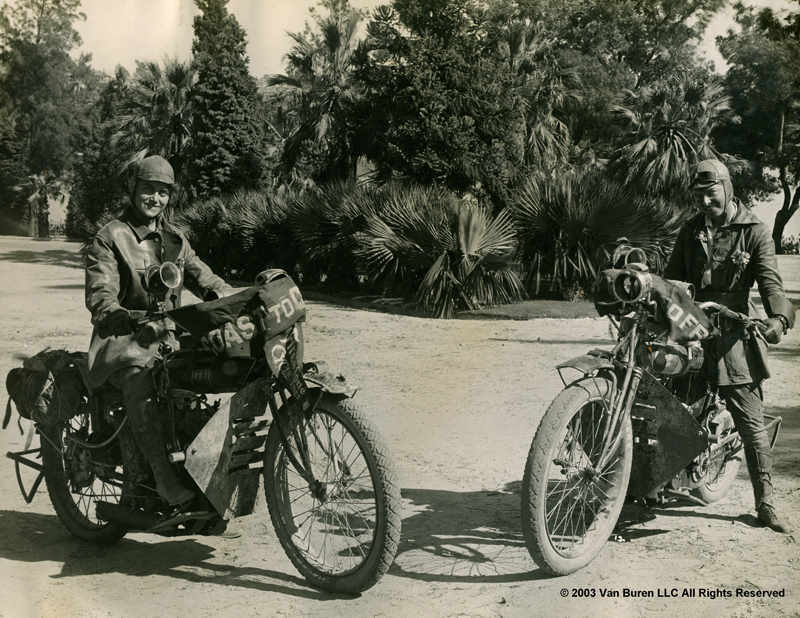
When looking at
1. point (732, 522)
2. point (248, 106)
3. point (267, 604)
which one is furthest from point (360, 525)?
point (248, 106)

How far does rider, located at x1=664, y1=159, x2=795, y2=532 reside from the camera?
4.44m

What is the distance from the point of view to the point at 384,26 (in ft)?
66.5

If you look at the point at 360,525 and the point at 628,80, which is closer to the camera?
the point at 360,525

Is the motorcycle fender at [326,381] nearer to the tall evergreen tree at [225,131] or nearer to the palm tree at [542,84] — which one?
the tall evergreen tree at [225,131]

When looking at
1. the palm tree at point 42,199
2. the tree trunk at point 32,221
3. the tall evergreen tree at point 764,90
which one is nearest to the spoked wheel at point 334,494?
the tall evergreen tree at point 764,90

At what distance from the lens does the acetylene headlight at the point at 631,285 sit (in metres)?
3.98

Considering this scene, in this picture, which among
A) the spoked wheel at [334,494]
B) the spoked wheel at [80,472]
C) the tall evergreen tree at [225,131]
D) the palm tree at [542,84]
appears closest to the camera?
the spoked wheel at [334,494]

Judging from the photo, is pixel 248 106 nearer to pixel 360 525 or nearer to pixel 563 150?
pixel 563 150

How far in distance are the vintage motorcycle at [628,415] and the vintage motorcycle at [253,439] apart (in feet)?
2.58

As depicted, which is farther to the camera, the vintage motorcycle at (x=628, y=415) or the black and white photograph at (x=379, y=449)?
the vintage motorcycle at (x=628, y=415)

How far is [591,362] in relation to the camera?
390cm

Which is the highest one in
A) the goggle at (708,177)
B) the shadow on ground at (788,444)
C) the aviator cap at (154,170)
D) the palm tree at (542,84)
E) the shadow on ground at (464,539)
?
the palm tree at (542,84)

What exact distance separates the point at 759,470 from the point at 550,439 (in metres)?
1.54

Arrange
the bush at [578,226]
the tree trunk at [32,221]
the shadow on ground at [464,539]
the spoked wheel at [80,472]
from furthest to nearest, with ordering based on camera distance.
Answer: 1. the tree trunk at [32,221]
2. the bush at [578,226]
3. the spoked wheel at [80,472]
4. the shadow on ground at [464,539]
